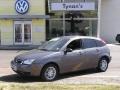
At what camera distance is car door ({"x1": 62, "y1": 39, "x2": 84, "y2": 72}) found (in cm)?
1508

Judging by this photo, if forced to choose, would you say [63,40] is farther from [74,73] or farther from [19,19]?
[19,19]

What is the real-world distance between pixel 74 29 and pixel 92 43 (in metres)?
26.0

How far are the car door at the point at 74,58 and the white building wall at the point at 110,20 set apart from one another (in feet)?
116

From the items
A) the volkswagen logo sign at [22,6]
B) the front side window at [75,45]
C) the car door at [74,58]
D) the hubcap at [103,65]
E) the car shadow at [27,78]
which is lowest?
the car shadow at [27,78]

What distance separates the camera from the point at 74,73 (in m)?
16.4

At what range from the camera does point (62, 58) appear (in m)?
14.9

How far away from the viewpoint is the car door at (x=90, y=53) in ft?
52.6

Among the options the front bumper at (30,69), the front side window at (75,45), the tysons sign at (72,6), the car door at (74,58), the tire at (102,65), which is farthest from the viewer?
the tysons sign at (72,6)

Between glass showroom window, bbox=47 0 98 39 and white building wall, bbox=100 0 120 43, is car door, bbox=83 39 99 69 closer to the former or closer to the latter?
glass showroom window, bbox=47 0 98 39

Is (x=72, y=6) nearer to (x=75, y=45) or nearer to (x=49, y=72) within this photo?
(x=75, y=45)

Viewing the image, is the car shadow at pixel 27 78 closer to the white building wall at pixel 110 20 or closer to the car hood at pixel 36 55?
the car hood at pixel 36 55

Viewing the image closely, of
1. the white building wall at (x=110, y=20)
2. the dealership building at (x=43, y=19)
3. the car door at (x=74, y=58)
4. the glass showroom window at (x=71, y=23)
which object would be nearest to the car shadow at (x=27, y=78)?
the car door at (x=74, y=58)

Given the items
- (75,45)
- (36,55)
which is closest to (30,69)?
(36,55)

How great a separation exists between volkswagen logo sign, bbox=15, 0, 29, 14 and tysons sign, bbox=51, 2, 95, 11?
2.71 metres
